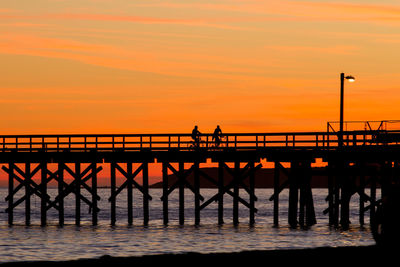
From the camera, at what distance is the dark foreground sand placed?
18.5 metres

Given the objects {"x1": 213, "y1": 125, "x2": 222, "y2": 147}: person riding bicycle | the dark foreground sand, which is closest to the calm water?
{"x1": 213, "y1": 125, "x2": 222, "y2": 147}: person riding bicycle

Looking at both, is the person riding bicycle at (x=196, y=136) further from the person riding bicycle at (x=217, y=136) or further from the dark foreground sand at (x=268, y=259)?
the dark foreground sand at (x=268, y=259)

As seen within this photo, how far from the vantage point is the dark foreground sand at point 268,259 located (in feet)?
60.8

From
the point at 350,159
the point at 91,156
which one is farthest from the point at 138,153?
the point at 350,159

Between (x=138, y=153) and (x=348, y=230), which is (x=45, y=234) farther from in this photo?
(x=348, y=230)

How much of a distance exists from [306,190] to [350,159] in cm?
262

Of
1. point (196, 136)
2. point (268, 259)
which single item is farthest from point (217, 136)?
point (268, 259)

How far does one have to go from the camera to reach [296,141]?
163ft

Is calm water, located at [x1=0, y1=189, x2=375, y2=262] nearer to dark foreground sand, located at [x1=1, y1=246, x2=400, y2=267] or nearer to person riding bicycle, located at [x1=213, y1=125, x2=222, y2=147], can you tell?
person riding bicycle, located at [x1=213, y1=125, x2=222, y2=147]

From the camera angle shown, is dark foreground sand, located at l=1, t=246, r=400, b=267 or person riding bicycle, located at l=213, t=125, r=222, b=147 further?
person riding bicycle, located at l=213, t=125, r=222, b=147

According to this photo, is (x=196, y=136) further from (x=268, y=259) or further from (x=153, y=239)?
(x=268, y=259)

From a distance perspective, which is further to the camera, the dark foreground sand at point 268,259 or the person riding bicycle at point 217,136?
the person riding bicycle at point 217,136

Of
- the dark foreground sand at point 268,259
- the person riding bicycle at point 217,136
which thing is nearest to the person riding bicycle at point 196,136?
the person riding bicycle at point 217,136

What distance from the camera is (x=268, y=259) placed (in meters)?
19.2
